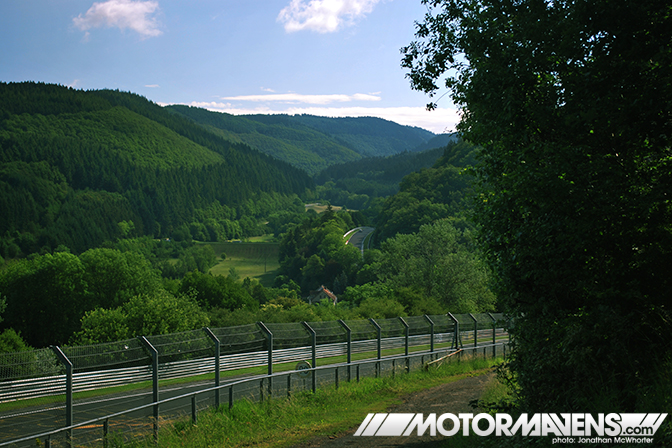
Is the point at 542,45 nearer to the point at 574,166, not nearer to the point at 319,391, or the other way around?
the point at 574,166

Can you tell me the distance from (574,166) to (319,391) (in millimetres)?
8485

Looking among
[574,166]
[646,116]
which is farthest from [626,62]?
[574,166]

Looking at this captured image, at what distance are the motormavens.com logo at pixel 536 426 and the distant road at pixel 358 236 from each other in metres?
136

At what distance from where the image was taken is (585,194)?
653cm

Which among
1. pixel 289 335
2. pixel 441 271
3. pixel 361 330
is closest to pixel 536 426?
pixel 289 335

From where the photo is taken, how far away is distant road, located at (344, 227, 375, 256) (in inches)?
5984

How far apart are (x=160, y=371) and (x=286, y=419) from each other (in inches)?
→ 103

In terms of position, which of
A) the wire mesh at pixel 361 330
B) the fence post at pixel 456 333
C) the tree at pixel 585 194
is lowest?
the fence post at pixel 456 333

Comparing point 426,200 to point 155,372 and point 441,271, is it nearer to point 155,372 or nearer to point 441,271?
point 441,271

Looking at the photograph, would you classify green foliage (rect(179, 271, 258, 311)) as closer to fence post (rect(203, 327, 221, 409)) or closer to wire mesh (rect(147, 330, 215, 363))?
wire mesh (rect(147, 330, 215, 363))

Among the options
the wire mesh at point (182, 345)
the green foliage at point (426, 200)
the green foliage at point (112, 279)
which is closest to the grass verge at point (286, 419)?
the wire mesh at point (182, 345)

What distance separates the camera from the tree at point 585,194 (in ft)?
21.2

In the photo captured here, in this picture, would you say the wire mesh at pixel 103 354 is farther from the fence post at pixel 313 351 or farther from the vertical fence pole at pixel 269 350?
the fence post at pixel 313 351

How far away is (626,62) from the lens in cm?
654
